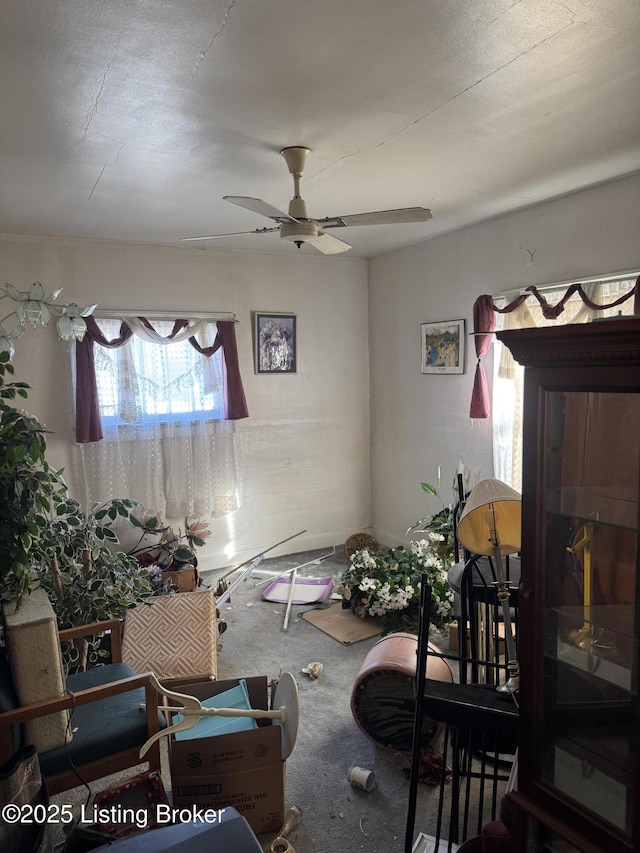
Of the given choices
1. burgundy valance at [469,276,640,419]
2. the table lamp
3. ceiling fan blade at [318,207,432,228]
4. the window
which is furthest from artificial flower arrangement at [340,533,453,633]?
ceiling fan blade at [318,207,432,228]

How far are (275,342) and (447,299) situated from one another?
58.9 inches

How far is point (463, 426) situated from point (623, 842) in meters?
3.30

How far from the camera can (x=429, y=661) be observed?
98.3 inches

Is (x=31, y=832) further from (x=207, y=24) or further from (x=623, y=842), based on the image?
(x=207, y=24)

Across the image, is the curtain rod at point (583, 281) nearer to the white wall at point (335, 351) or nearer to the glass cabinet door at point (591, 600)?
the white wall at point (335, 351)

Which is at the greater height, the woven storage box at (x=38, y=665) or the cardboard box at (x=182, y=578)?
the woven storage box at (x=38, y=665)

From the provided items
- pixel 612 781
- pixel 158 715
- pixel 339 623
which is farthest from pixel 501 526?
pixel 339 623

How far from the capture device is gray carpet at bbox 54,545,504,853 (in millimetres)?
2039

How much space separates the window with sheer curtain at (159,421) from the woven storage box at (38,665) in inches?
94.0

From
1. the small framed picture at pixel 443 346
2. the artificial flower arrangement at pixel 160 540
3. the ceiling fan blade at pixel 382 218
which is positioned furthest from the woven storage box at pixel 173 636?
the small framed picture at pixel 443 346

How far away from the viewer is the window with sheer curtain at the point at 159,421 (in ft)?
13.8

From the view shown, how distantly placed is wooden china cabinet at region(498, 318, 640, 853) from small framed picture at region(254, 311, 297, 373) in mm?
3673

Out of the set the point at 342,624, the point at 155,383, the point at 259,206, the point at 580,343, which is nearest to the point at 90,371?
the point at 155,383

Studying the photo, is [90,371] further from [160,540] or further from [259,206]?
[259,206]
